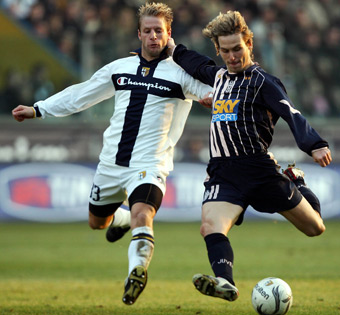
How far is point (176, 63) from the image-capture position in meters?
7.00

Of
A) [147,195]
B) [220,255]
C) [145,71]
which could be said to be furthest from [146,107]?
[220,255]

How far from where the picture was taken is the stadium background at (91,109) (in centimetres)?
1553

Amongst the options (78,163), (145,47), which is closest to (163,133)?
(145,47)

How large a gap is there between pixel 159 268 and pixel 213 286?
15.9ft

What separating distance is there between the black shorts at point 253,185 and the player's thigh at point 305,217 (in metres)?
0.08

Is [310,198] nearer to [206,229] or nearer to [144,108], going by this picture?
[206,229]

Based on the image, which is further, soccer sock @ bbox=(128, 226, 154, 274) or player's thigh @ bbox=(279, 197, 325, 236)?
player's thigh @ bbox=(279, 197, 325, 236)

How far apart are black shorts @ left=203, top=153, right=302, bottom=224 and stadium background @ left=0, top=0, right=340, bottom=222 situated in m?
8.82

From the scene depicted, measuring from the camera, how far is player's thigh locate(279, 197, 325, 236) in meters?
6.37

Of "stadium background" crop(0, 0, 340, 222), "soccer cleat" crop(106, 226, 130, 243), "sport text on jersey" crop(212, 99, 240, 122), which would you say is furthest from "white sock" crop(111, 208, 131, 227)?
"stadium background" crop(0, 0, 340, 222)

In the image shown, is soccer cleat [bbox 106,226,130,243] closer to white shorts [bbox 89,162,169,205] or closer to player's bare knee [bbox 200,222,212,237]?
white shorts [bbox 89,162,169,205]

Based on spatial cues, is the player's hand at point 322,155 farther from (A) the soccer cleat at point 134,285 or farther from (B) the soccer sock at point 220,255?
(A) the soccer cleat at point 134,285

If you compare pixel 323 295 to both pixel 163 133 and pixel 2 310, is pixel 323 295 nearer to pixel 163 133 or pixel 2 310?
pixel 163 133

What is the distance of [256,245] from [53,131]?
560 cm
